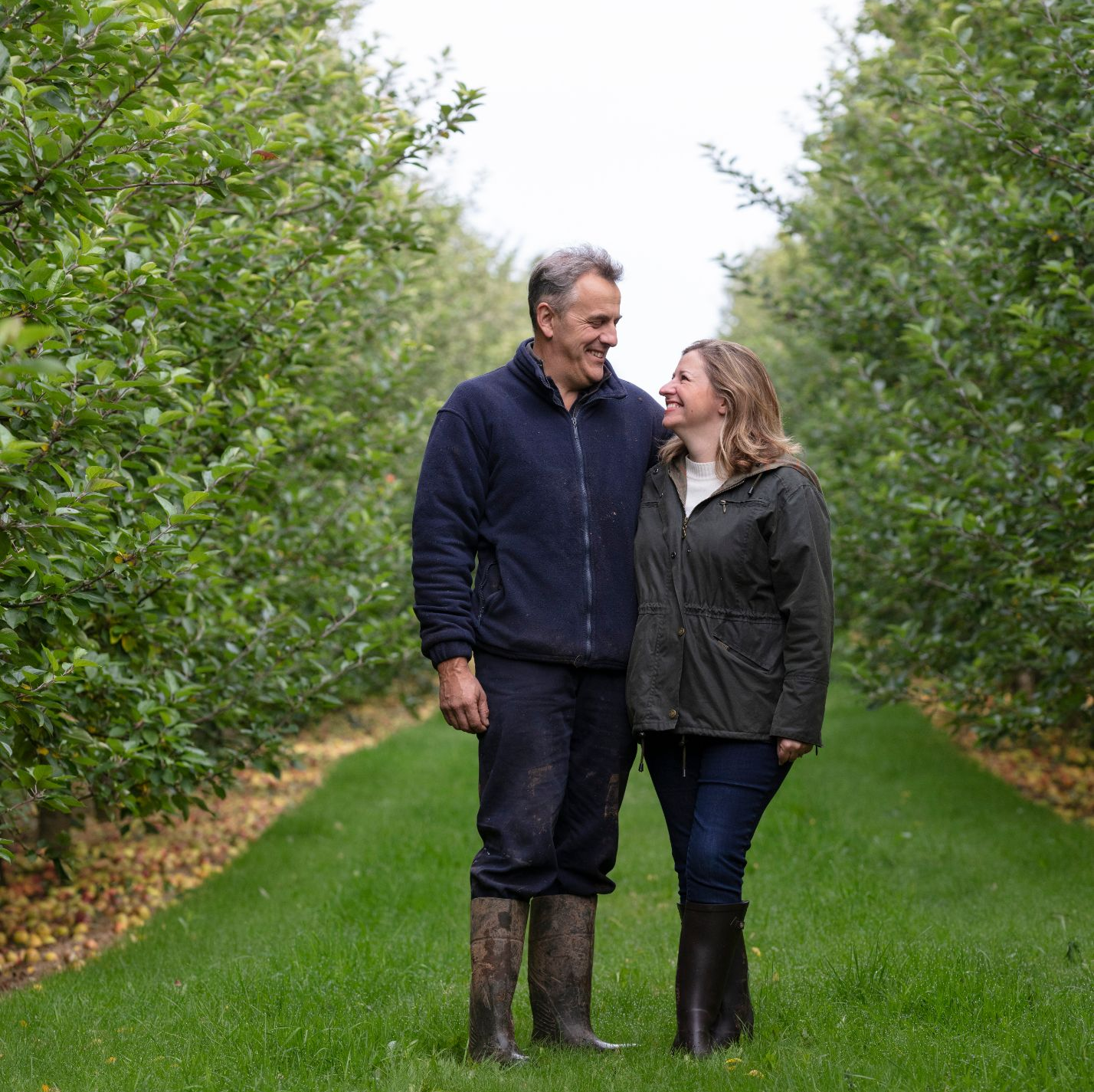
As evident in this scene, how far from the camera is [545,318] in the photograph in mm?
4312

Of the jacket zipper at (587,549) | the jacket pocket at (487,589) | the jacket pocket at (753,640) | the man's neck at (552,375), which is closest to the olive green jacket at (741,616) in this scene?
the jacket pocket at (753,640)

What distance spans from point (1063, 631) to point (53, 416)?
528 centimetres

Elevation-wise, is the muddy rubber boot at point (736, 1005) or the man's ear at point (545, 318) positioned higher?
the man's ear at point (545, 318)

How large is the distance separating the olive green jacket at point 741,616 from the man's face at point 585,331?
592 mm

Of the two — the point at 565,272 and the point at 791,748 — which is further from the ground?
the point at 565,272

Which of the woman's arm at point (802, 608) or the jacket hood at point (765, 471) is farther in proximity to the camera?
the jacket hood at point (765, 471)

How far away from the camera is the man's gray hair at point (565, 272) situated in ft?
13.9

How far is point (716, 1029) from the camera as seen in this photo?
410cm

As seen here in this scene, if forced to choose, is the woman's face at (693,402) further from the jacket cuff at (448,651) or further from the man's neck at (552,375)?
the jacket cuff at (448,651)

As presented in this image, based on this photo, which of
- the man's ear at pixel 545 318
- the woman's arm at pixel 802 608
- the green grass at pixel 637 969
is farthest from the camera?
the man's ear at pixel 545 318

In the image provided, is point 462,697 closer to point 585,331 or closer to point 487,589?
point 487,589

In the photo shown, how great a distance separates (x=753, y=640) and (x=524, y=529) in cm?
80

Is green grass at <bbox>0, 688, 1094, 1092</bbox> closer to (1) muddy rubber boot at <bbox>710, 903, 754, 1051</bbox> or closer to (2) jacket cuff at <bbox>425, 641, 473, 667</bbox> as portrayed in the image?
(1) muddy rubber boot at <bbox>710, 903, 754, 1051</bbox>

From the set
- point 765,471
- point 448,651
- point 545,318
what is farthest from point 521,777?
point 545,318
